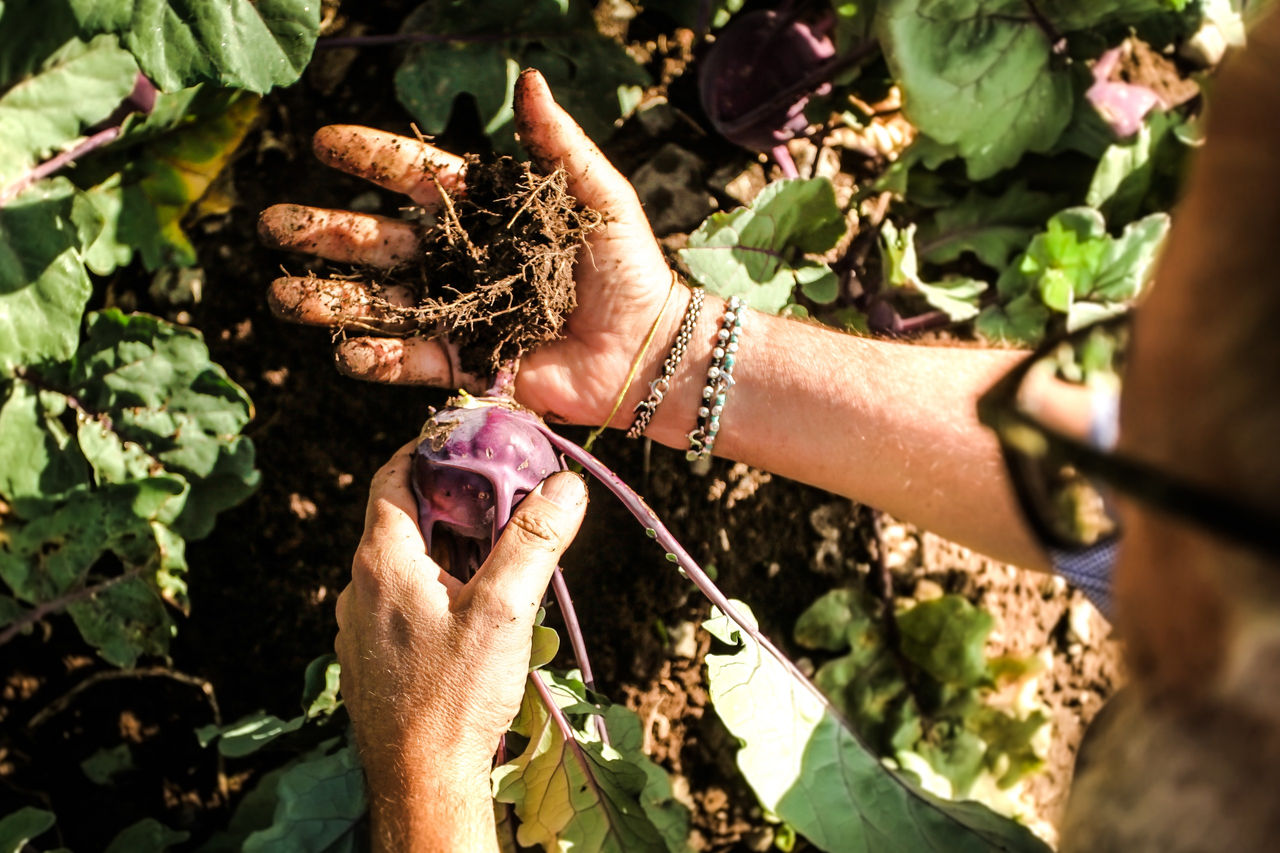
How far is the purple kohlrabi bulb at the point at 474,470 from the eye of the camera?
5.16 ft

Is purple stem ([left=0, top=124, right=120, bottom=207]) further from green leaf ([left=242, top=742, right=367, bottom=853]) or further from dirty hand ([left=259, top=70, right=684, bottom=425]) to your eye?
green leaf ([left=242, top=742, right=367, bottom=853])

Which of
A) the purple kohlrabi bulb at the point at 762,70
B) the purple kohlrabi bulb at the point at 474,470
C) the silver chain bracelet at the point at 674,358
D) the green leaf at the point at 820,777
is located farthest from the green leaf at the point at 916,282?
the purple kohlrabi bulb at the point at 474,470

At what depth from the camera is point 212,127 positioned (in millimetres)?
2000

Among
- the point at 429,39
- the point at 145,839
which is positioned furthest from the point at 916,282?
the point at 145,839

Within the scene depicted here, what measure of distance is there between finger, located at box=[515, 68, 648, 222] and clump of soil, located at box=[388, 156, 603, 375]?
0.09 feet

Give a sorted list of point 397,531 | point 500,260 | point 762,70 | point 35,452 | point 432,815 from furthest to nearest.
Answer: point 762,70 < point 35,452 < point 500,260 < point 397,531 < point 432,815

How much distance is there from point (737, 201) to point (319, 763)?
1.70 meters

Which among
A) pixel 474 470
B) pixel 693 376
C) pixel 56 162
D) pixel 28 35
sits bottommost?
pixel 693 376

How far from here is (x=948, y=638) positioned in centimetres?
222

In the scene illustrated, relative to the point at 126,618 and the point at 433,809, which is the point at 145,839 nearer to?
the point at 126,618

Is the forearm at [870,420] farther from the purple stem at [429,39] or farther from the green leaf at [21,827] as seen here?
the green leaf at [21,827]

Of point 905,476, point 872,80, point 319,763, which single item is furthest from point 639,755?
point 872,80

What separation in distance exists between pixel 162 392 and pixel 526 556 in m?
1.06

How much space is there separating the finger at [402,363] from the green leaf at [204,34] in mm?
525
